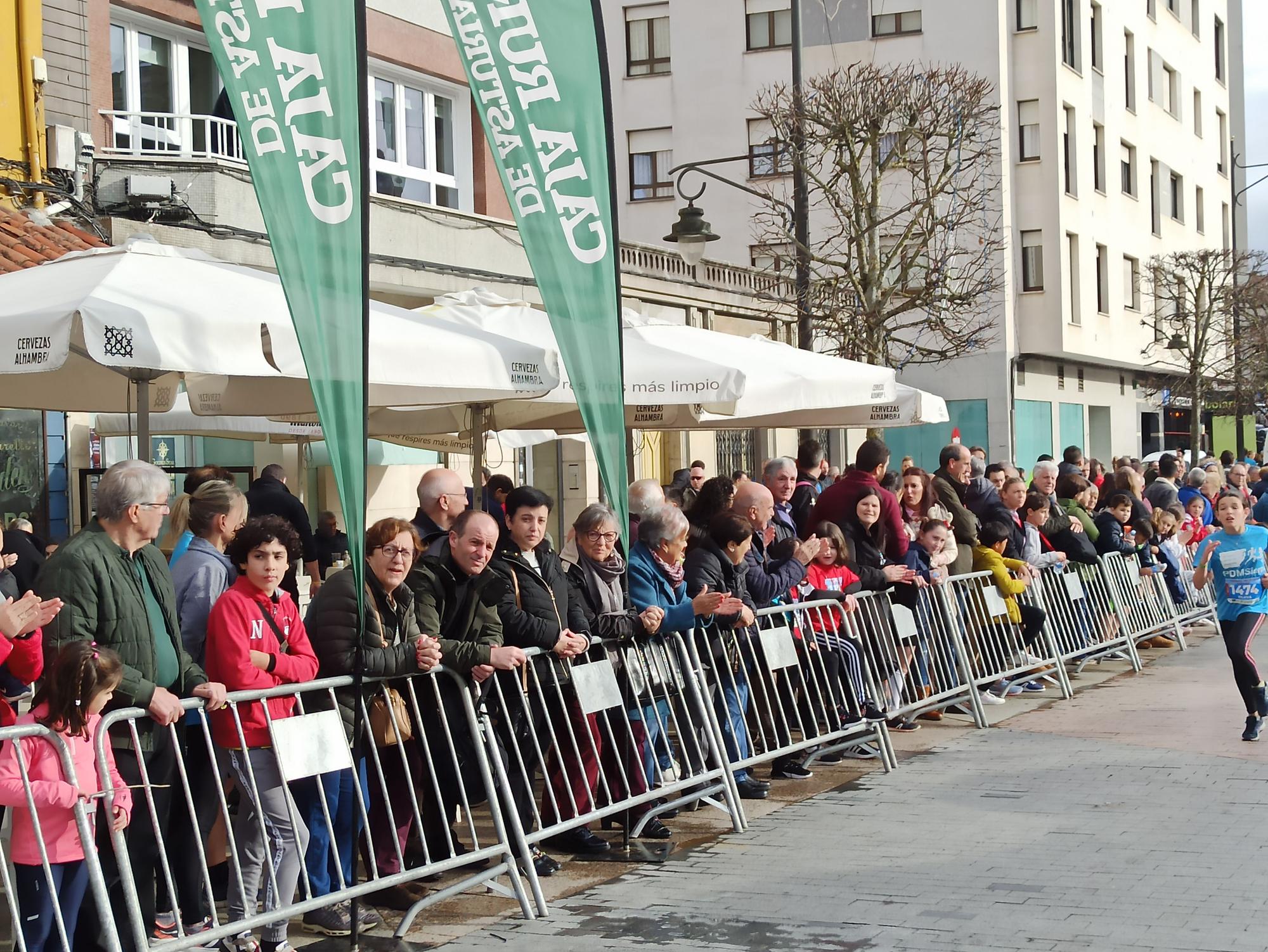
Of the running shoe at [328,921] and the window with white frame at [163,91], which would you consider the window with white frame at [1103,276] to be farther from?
the running shoe at [328,921]

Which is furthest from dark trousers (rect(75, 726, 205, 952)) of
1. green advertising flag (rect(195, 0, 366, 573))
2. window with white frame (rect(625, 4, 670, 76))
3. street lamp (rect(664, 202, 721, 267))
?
window with white frame (rect(625, 4, 670, 76))

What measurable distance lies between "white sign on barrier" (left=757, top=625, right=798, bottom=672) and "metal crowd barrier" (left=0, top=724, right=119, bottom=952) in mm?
4562

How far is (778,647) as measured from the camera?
9.13m

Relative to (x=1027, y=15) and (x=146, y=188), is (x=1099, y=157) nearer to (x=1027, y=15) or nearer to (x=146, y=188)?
(x=1027, y=15)

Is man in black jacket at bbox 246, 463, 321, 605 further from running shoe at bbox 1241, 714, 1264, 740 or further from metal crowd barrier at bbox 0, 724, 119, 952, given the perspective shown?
running shoe at bbox 1241, 714, 1264, 740

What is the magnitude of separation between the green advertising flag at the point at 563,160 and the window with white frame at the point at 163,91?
378 inches

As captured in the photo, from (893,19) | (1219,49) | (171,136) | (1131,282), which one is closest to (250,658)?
(171,136)

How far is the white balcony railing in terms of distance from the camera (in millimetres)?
15867

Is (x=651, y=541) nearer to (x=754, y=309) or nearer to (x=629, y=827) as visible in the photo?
(x=629, y=827)

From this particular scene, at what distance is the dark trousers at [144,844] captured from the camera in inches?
214

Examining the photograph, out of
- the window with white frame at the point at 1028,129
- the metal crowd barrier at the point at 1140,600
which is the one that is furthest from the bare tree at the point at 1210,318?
the metal crowd barrier at the point at 1140,600

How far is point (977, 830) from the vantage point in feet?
26.2

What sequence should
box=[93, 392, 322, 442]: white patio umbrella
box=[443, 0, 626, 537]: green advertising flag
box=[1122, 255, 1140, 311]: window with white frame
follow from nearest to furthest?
box=[443, 0, 626, 537]: green advertising flag, box=[93, 392, 322, 442]: white patio umbrella, box=[1122, 255, 1140, 311]: window with white frame

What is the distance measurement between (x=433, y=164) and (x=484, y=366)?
13.3 m
